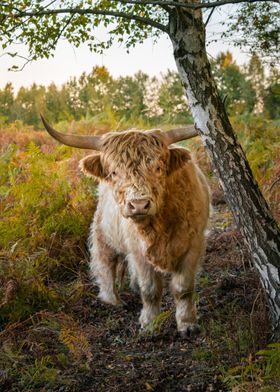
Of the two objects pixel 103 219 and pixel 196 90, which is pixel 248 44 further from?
pixel 103 219

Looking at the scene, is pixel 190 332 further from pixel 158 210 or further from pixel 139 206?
pixel 139 206

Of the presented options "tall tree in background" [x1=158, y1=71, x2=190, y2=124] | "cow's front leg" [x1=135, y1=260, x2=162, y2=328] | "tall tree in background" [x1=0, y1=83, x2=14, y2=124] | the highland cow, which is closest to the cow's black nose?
the highland cow

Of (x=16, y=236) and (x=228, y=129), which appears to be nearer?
(x=228, y=129)

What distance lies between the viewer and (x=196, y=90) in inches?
146

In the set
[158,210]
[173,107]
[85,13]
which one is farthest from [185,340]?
[173,107]

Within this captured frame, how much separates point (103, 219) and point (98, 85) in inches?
428

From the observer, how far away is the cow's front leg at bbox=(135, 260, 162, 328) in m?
4.65

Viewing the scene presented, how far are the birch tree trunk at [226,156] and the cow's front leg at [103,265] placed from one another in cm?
210

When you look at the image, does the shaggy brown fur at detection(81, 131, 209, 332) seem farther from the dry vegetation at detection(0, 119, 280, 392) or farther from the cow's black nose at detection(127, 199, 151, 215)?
the dry vegetation at detection(0, 119, 280, 392)

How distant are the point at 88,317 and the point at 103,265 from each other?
0.74 metres

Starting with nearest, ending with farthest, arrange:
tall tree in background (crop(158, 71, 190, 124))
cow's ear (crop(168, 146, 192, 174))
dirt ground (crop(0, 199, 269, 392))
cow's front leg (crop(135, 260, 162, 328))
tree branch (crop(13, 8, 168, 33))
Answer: dirt ground (crop(0, 199, 269, 392)) < tree branch (crop(13, 8, 168, 33)) < cow's ear (crop(168, 146, 192, 174)) < cow's front leg (crop(135, 260, 162, 328)) < tall tree in background (crop(158, 71, 190, 124))

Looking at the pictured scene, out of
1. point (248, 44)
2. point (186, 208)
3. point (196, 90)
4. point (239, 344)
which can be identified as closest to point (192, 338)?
point (239, 344)

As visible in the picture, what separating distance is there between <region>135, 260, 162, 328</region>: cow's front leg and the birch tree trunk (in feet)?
3.98

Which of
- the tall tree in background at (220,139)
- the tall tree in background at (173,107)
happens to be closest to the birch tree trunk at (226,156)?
the tall tree in background at (220,139)
